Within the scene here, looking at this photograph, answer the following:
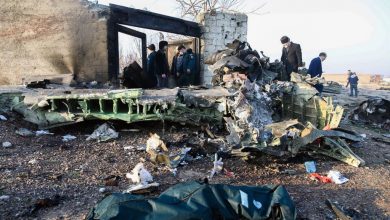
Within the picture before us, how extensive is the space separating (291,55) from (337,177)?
4.30 meters

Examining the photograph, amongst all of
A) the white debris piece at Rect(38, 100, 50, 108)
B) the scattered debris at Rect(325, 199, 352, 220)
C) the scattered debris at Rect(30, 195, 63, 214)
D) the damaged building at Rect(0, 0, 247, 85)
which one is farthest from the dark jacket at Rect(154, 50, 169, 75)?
the scattered debris at Rect(325, 199, 352, 220)

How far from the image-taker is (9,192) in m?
3.73

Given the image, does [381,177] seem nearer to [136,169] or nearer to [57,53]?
[136,169]

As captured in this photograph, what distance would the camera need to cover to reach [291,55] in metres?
8.20

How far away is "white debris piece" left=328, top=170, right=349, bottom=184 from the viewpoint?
4.39 meters

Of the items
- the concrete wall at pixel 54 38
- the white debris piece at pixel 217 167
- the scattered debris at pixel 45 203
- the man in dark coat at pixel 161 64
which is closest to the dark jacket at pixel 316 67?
the man in dark coat at pixel 161 64

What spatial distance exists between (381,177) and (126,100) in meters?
3.66

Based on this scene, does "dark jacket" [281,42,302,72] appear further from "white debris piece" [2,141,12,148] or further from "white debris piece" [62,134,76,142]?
"white debris piece" [2,141,12,148]

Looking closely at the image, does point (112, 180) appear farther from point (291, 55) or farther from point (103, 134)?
point (291, 55)

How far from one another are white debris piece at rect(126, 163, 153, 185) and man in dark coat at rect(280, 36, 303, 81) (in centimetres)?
494

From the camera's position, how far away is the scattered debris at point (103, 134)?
5699mm

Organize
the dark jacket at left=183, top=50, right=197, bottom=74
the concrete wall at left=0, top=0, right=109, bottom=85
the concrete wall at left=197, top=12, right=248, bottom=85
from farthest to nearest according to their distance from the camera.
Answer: the concrete wall at left=197, top=12, right=248, bottom=85 → the dark jacket at left=183, top=50, right=197, bottom=74 → the concrete wall at left=0, top=0, right=109, bottom=85

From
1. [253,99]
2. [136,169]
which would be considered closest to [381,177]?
[253,99]

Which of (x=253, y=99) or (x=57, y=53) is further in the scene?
(x=57, y=53)
